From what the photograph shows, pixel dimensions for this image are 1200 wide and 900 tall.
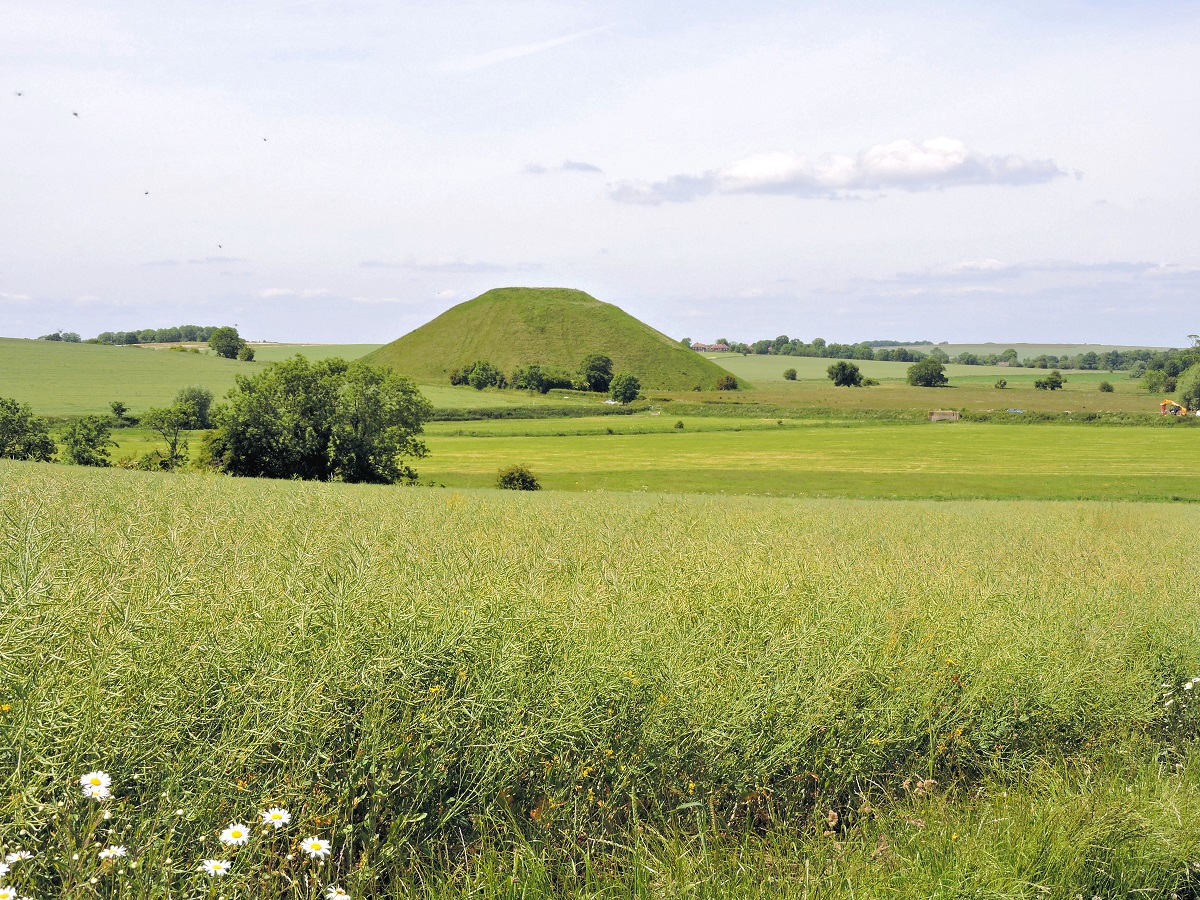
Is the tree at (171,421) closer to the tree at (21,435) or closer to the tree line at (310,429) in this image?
the tree line at (310,429)

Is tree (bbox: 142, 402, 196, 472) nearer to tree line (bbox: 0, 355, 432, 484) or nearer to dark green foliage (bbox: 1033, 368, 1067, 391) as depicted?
tree line (bbox: 0, 355, 432, 484)

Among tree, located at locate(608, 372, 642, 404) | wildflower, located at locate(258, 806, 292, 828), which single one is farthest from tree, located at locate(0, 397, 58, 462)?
tree, located at locate(608, 372, 642, 404)

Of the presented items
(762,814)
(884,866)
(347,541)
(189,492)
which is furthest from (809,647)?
(189,492)

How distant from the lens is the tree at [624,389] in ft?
582

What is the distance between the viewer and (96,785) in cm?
380

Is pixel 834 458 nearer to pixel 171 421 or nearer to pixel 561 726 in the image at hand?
pixel 171 421

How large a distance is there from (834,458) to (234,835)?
253 ft

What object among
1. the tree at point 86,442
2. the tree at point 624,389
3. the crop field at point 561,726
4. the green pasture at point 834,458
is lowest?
the green pasture at point 834,458

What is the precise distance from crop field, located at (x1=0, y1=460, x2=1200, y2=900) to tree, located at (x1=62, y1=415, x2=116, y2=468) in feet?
201

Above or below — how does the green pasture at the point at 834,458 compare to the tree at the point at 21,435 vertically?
below

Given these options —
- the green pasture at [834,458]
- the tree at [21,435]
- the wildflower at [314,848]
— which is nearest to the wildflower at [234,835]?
the wildflower at [314,848]

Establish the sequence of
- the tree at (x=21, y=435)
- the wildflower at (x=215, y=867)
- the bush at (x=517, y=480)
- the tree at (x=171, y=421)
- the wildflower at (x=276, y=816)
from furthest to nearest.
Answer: the tree at (x=171, y=421)
the tree at (x=21, y=435)
the bush at (x=517, y=480)
the wildflower at (x=276, y=816)
the wildflower at (x=215, y=867)

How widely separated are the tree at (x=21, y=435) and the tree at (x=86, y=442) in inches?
55.0

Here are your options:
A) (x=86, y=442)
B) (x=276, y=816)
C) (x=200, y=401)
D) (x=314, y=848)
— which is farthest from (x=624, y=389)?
(x=314, y=848)
